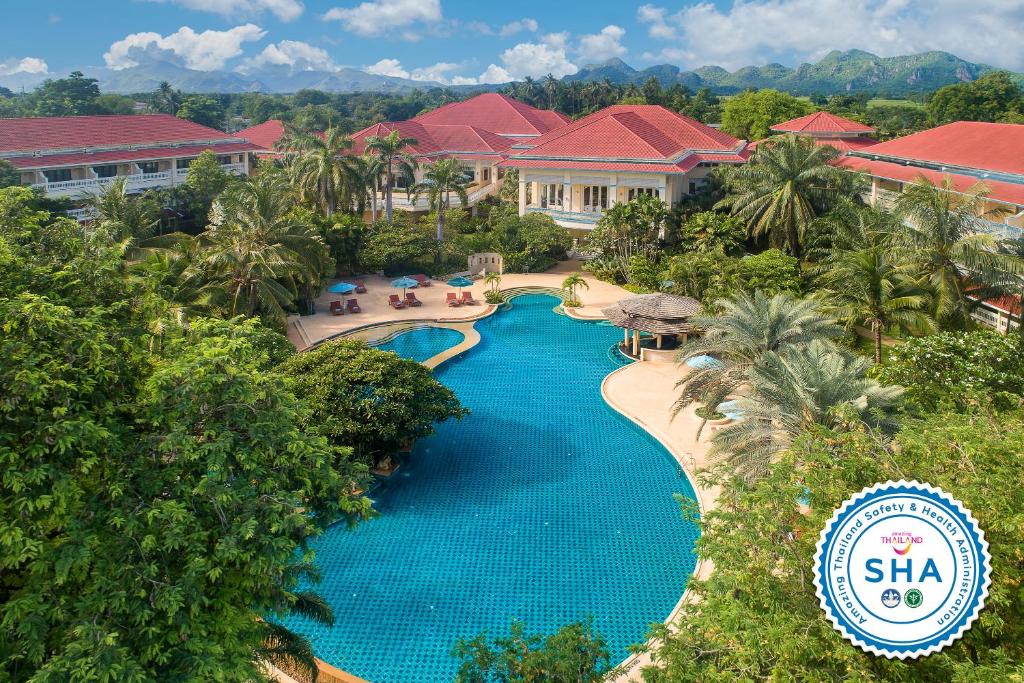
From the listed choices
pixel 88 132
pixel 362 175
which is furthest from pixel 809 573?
pixel 88 132

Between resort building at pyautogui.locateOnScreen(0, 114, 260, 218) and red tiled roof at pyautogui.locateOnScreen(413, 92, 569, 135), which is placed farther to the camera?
red tiled roof at pyautogui.locateOnScreen(413, 92, 569, 135)

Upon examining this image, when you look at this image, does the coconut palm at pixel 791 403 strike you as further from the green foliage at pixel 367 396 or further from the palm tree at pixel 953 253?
the palm tree at pixel 953 253

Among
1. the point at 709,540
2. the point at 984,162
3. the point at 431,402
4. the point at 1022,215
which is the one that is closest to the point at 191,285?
the point at 431,402

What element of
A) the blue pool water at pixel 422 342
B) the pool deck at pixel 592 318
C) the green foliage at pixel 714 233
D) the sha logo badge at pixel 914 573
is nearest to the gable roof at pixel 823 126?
the green foliage at pixel 714 233

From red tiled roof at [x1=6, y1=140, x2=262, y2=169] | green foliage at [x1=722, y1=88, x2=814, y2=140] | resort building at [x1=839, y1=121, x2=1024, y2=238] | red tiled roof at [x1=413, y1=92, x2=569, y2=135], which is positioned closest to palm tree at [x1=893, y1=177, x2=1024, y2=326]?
resort building at [x1=839, y1=121, x2=1024, y2=238]

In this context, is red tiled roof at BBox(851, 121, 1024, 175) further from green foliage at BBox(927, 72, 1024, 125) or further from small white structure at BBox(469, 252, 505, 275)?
green foliage at BBox(927, 72, 1024, 125)

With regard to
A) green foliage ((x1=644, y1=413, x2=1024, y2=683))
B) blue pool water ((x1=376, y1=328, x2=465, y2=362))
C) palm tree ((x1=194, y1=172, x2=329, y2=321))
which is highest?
palm tree ((x1=194, y1=172, x2=329, y2=321))

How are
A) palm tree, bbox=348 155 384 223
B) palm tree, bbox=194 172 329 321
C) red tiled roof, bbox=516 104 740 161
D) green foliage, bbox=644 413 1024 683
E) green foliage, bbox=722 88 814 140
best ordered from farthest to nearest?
1. green foliage, bbox=722 88 814 140
2. palm tree, bbox=348 155 384 223
3. red tiled roof, bbox=516 104 740 161
4. palm tree, bbox=194 172 329 321
5. green foliage, bbox=644 413 1024 683

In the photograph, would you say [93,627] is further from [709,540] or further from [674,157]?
[674,157]
